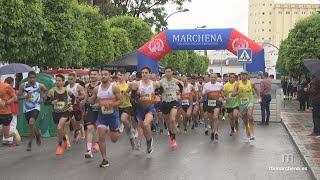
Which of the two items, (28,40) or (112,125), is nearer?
(112,125)

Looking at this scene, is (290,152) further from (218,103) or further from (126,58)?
(126,58)

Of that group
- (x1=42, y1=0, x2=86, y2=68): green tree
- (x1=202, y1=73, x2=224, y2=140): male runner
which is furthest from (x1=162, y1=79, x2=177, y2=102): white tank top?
(x1=42, y1=0, x2=86, y2=68): green tree

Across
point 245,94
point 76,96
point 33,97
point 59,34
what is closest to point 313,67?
point 245,94

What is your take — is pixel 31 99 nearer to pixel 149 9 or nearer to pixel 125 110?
pixel 125 110

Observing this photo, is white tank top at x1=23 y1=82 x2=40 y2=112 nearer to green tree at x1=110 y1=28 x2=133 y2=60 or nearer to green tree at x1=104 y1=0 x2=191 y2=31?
green tree at x1=110 y1=28 x2=133 y2=60

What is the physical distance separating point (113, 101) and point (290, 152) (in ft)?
14.7

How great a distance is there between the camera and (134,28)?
135 ft

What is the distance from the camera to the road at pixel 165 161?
9070 millimetres

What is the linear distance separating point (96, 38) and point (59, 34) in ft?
32.4

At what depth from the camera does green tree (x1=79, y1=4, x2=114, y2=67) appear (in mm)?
30484

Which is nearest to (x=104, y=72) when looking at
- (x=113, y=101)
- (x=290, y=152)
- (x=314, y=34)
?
(x=113, y=101)

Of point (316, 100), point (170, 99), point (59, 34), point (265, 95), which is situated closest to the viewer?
point (170, 99)

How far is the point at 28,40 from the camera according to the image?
17.6 meters

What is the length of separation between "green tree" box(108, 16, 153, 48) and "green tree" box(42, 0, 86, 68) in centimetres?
1826
